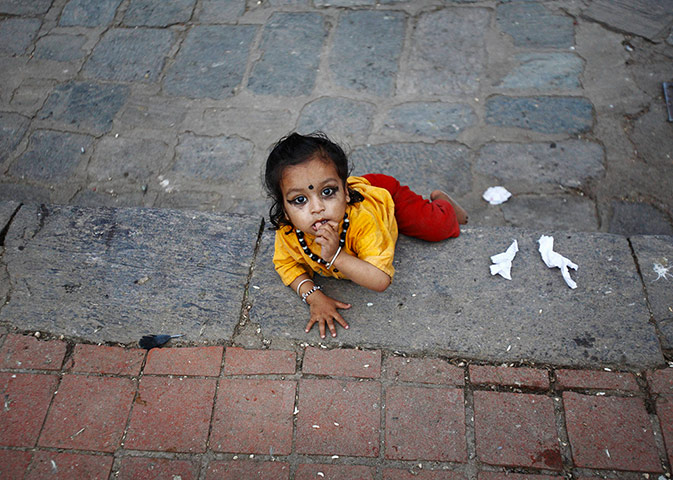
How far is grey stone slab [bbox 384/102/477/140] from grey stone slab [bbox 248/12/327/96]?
2.06 feet

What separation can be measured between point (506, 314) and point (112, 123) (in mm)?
2714

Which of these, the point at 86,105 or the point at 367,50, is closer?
the point at 86,105

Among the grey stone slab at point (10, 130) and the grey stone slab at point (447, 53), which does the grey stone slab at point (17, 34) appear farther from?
the grey stone slab at point (447, 53)

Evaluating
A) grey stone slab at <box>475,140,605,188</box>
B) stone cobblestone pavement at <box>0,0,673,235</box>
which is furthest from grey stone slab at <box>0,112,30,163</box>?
grey stone slab at <box>475,140,605,188</box>

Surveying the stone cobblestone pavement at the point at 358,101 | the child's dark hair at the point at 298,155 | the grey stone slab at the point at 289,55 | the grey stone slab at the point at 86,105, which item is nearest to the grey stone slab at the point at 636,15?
the stone cobblestone pavement at the point at 358,101

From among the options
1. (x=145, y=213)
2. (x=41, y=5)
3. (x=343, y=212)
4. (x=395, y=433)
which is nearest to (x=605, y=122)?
(x=343, y=212)

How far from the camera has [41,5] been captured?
4.35 meters

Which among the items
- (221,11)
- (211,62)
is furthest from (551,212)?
(221,11)

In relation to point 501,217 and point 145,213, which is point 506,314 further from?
point 145,213

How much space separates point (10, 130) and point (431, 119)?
8.82 feet

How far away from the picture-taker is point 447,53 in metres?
3.66

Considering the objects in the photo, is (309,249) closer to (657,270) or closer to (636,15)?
(657,270)

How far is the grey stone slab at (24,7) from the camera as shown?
169 inches

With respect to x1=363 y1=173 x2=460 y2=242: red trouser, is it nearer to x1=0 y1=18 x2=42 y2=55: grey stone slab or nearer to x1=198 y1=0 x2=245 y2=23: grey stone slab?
x1=198 y1=0 x2=245 y2=23: grey stone slab
